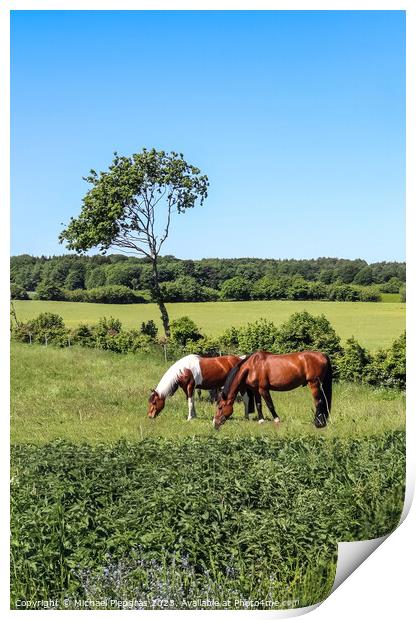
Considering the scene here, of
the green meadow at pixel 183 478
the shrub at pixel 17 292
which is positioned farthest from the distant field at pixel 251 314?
the shrub at pixel 17 292

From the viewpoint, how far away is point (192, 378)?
5.85 metres

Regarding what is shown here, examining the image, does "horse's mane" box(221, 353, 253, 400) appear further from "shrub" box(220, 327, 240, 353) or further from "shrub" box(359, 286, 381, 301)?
"shrub" box(359, 286, 381, 301)

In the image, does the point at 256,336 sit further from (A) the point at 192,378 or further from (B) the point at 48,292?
(B) the point at 48,292

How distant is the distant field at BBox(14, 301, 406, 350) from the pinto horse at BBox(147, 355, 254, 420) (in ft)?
0.81

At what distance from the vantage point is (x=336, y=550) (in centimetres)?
498

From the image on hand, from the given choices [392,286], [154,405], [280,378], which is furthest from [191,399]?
[392,286]

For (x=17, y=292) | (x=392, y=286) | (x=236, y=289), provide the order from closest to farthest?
(x=17, y=292)
(x=392, y=286)
(x=236, y=289)

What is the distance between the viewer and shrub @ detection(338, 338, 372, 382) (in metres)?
6.03

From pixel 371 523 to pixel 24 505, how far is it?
2.13 m

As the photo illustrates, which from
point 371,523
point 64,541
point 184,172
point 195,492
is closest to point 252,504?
point 195,492

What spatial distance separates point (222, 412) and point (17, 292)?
1612 mm

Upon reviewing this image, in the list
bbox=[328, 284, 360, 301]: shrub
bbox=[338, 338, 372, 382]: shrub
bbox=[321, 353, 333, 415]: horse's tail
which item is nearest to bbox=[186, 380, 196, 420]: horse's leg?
bbox=[321, 353, 333, 415]: horse's tail

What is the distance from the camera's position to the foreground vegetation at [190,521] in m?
4.81

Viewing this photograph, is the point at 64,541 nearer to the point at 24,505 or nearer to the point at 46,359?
the point at 24,505
